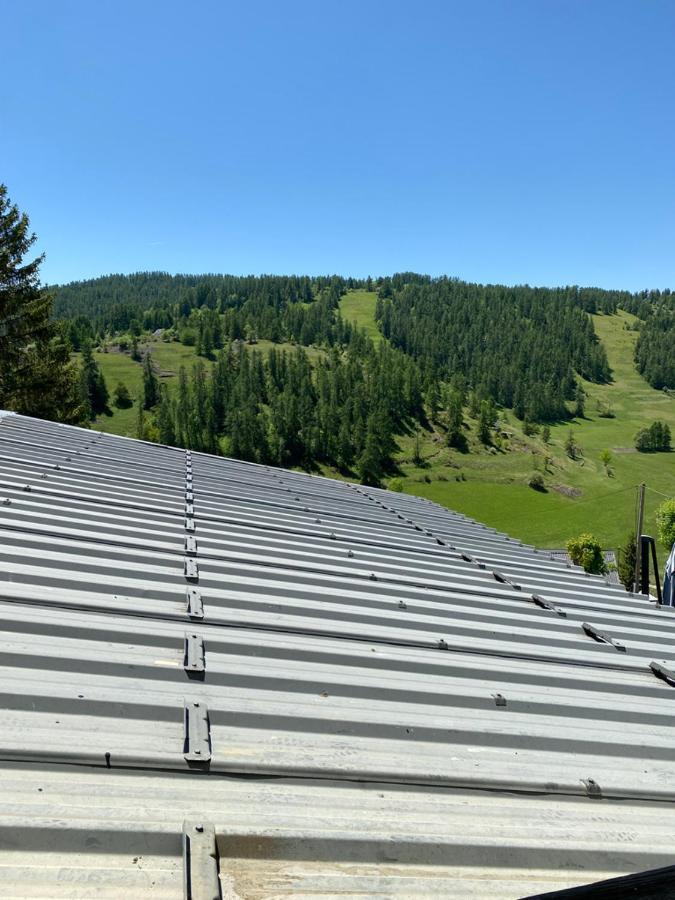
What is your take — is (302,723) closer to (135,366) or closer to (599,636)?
(599,636)

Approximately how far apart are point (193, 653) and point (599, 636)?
3.79 m

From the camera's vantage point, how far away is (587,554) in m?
60.8

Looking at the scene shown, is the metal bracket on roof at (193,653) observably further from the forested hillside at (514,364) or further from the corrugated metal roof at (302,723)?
the forested hillside at (514,364)

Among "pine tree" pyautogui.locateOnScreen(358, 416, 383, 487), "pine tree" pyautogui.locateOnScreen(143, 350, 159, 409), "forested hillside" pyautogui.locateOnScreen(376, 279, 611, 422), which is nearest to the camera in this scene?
"pine tree" pyautogui.locateOnScreen(358, 416, 383, 487)

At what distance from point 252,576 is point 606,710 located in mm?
2941

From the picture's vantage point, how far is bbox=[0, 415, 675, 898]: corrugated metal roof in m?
2.22

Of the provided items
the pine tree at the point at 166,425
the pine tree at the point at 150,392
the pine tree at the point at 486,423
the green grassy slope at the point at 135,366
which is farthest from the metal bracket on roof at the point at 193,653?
the pine tree at the point at 150,392

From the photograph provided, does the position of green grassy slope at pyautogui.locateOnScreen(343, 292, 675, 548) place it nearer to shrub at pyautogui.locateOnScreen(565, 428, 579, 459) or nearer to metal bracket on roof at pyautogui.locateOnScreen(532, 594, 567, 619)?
shrub at pyautogui.locateOnScreen(565, 428, 579, 459)

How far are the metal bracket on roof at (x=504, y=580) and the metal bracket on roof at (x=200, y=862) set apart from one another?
5331 millimetres

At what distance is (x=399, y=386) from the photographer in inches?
5138

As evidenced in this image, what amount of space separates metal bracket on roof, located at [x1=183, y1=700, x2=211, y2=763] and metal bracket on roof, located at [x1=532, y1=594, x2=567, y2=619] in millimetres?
4232

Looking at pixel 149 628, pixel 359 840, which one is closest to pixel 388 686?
pixel 359 840

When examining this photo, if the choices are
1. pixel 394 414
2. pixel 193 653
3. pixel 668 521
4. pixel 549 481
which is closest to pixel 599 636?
pixel 193 653

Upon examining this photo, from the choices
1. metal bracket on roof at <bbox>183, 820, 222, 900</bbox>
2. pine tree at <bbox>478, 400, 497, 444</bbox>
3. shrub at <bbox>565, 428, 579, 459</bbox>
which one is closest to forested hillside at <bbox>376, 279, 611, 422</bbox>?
pine tree at <bbox>478, 400, 497, 444</bbox>
